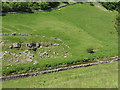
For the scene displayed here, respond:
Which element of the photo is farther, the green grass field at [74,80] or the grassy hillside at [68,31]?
the grassy hillside at [68,31]

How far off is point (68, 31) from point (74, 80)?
24.0m

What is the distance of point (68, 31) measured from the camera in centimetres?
4616

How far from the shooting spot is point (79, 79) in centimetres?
2555

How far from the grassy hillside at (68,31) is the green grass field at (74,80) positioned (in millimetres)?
3729

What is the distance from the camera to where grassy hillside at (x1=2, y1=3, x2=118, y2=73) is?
1326 inches

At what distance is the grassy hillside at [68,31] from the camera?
3368 cm

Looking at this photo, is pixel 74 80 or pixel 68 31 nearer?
pixel 74 80

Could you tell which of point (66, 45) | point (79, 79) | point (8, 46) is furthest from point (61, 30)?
point (79, 79)

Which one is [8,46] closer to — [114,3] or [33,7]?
[33,7]

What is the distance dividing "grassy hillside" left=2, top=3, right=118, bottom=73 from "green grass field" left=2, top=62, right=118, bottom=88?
12.2ft

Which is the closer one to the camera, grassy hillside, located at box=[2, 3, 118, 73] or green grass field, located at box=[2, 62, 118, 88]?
green grass field, located at box=[2, 62, 118, 88]

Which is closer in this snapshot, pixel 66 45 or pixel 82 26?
pixel 66 45

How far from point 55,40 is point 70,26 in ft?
46.1

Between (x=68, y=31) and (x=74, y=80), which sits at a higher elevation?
(x=68, y=31)
